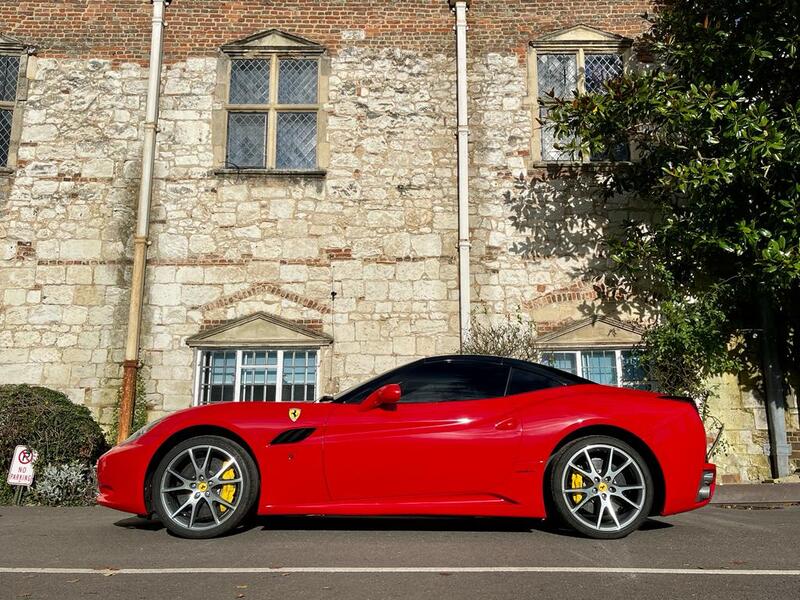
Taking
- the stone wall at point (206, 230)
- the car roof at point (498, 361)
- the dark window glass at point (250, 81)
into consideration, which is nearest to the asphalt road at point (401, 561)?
the car roof at point (498, 361)

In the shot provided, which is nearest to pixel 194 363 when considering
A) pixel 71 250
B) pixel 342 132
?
pixel 71 250

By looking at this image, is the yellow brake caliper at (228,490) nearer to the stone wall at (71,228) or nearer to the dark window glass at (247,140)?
the stone wall at (71,228)

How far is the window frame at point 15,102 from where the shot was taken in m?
10.9

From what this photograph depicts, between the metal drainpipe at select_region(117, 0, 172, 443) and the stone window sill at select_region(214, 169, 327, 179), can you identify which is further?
the stone window sill at select_region(214, 169, 327, 179)

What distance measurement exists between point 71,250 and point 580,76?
26.9ft

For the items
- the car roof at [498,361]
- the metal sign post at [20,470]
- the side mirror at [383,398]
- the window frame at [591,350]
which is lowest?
the metal sign post at [20,470]

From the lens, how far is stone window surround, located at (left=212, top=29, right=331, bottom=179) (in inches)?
429

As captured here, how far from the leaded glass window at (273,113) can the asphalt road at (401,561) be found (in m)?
6.72

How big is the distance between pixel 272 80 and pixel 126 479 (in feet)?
25.8

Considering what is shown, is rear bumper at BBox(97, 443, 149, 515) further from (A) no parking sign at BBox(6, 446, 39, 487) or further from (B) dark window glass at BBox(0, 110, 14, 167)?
(B) dark window glass at BBox(0, 110, 14, 167)

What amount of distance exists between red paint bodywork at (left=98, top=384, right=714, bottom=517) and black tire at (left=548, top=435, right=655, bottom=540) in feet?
0.32

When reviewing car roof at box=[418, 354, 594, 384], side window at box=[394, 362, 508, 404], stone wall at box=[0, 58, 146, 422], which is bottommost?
side window at box=[394, 362, 508, 404]

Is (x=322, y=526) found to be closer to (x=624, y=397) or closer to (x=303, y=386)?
(x=624, y=397)

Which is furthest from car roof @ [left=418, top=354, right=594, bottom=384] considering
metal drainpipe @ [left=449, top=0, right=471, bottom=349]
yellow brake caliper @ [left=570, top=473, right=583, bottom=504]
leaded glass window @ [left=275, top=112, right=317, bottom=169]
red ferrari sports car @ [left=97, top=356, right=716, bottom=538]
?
leaded glass window @ [left=275, top=112, right=317, bottom=169]
